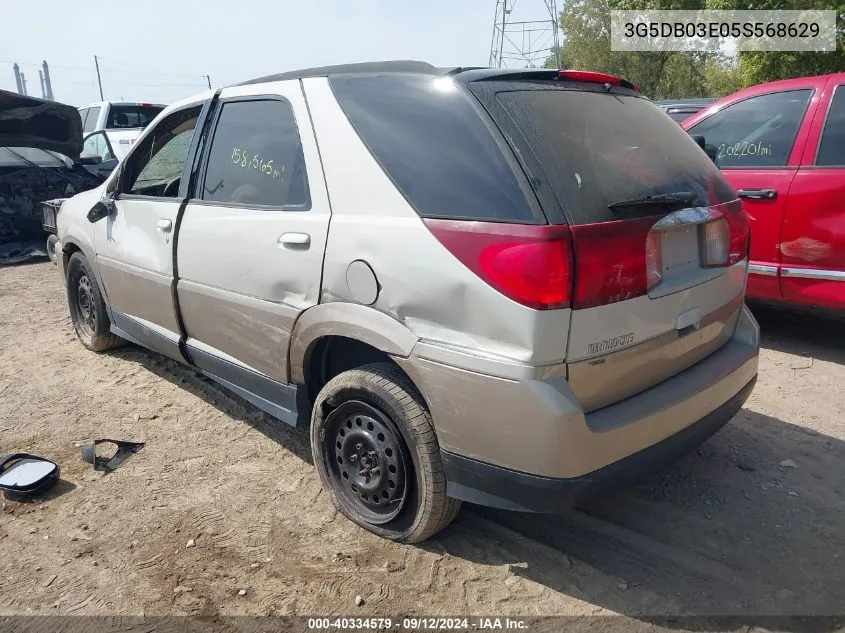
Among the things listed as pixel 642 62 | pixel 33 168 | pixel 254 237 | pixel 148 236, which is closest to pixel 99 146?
pixel 33 168

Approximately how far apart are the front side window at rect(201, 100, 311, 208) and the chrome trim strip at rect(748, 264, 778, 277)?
3.27 meters

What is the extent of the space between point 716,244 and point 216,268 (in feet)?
7.31

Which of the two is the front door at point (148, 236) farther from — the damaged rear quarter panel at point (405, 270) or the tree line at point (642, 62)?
the tree line at point (642, 62)

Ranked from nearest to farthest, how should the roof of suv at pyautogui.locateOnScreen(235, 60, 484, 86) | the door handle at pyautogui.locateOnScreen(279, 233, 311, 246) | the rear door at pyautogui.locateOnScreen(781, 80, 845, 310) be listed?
1. the roof of suv at pyautogui.locateOnScreen(235, 60, 484, 86)
2. the door handle at pyautogui.locateOnScreen(279, 233, 311, 246)
3. the rear door at pyautogui.locateOnScreen(781, 80, 845, 310)

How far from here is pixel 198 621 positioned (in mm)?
2324

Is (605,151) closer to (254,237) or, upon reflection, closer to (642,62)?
(254,237)

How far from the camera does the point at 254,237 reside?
2.97 meters

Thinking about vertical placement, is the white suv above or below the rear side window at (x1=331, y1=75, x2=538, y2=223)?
above

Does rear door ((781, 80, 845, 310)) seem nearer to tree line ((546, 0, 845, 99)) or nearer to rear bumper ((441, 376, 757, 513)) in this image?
rear bumper ((441, 376, 757, 513))

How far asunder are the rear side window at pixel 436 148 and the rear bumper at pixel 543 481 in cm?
84

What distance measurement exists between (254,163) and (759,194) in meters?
3.43

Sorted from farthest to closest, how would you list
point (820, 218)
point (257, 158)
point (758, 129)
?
point (758, 129) → point (820, 218) → point (257, 158)

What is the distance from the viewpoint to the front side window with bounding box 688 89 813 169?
15.2ft

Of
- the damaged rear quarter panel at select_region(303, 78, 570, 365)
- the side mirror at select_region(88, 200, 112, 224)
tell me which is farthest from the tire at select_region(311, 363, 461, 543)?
the side mirror at select_region(88, 200, 112, 224)
